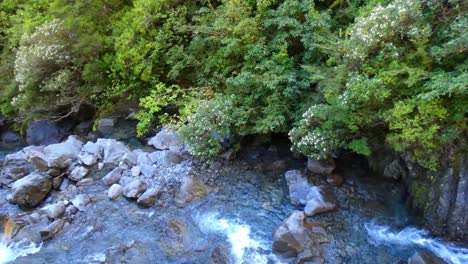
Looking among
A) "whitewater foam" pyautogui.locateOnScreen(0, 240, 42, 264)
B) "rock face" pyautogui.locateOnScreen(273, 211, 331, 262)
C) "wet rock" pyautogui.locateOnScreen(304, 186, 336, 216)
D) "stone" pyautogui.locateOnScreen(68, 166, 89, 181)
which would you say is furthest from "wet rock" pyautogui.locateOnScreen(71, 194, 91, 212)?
"wet rock" pyautogui.locateOnScreen(304, 186, 336, 216)

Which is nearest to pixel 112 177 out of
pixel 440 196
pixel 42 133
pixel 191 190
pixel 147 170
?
pixel 147 170

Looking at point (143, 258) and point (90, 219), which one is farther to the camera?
point (90, 219)

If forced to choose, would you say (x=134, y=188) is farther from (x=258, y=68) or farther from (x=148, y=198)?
(x=258, y=68)

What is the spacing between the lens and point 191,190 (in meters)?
10.4

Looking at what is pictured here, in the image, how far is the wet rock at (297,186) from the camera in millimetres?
9617

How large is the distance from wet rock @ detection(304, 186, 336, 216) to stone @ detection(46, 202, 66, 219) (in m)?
6.51

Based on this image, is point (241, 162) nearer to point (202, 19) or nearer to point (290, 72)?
point (290, 72)

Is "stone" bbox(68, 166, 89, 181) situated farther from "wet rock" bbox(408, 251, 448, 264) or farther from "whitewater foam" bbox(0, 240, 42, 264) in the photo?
"wet rock" bbox(408, 251, 448, 264)

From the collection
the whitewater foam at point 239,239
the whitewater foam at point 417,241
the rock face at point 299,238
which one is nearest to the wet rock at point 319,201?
the rock face at point 299,238

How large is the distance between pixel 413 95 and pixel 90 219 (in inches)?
332

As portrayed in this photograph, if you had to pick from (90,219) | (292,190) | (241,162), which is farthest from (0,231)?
(292,190)

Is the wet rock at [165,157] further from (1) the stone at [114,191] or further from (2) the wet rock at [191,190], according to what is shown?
(1) the stone at [114,191]

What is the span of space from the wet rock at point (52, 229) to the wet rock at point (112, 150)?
2716 millimetres

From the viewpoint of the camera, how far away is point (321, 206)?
9.03 metres
